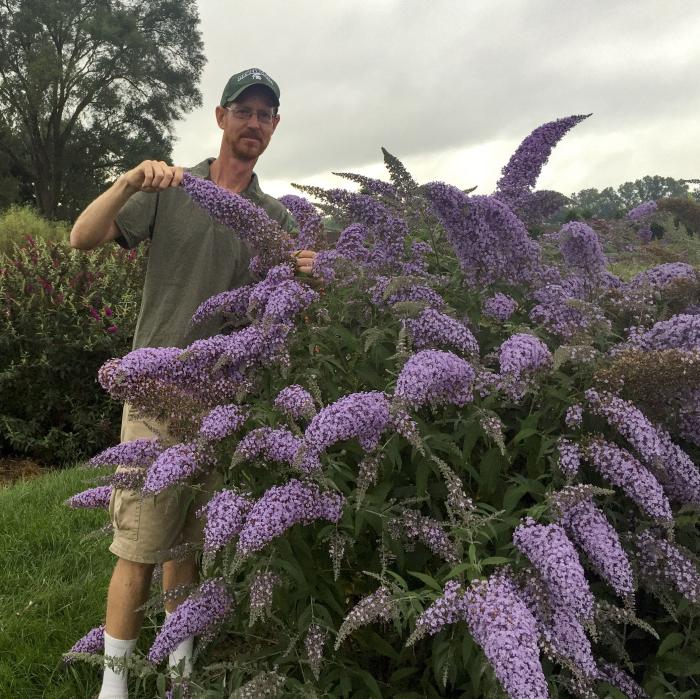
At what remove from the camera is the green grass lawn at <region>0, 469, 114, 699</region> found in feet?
11.5

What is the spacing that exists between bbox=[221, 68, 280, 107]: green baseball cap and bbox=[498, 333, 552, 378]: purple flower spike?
2409 mm

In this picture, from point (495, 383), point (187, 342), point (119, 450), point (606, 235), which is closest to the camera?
point (495, 383)

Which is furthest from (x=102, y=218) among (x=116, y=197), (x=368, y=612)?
(x=368, y=612)

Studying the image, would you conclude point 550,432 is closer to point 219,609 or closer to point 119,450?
point 219,609

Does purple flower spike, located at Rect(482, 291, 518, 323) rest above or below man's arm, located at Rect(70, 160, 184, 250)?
below

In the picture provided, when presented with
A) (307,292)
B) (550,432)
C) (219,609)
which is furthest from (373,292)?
(219,609)

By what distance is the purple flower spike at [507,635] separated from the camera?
1592mm

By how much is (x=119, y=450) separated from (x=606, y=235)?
2774mm

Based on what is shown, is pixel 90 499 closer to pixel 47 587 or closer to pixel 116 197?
pixel 116 197

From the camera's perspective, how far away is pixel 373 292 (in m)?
2.53

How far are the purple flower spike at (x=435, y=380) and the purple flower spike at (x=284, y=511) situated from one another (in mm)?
437

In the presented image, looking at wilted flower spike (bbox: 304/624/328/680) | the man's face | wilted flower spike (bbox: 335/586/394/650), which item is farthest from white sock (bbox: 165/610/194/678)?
the man's face

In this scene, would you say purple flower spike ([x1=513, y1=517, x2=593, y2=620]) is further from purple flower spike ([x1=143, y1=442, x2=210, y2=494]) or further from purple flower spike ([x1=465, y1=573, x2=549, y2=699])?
purple flower spike ([x1=143, y1=442, x2=210, y2=494])

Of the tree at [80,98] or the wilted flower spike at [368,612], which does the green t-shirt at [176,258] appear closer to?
the wilted flower spike at [368,612]
